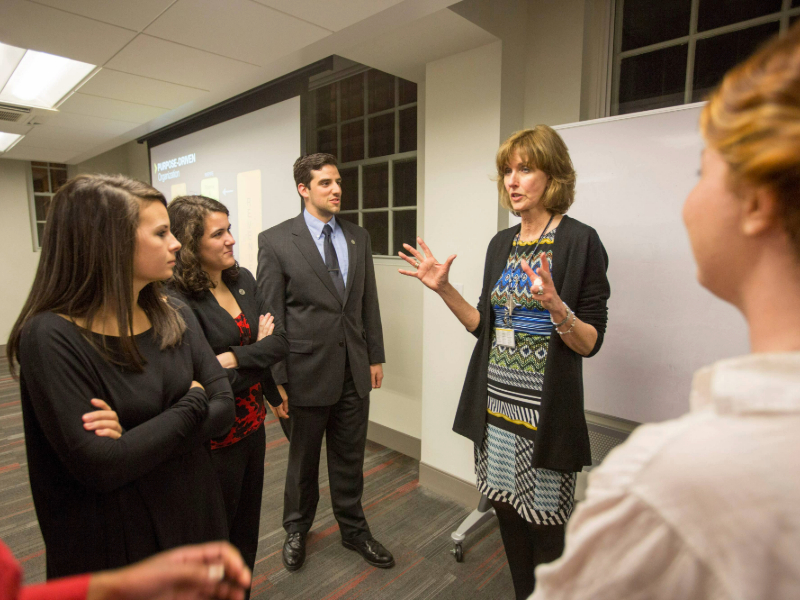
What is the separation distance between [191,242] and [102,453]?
33.2 inches

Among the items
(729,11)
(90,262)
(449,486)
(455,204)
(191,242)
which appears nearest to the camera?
(90,262)

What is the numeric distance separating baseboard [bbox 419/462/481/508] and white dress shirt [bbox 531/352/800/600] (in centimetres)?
217

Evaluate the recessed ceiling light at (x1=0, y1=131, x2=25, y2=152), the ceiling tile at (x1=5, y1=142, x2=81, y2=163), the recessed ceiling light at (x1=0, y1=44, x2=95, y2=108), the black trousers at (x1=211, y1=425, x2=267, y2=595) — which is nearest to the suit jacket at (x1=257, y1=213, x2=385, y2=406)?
the black trousers at (x1=211, y1=425, x2=267, y2=595)

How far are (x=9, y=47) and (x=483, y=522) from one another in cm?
373

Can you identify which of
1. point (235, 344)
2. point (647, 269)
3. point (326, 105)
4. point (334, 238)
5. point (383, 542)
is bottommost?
point (383, 542)

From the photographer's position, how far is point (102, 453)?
36.9 inches

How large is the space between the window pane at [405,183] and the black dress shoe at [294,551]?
211 centimetres

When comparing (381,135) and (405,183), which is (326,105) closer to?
(381,135)

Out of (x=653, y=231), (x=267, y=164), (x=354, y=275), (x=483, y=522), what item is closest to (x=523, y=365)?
(x=653, y=231)

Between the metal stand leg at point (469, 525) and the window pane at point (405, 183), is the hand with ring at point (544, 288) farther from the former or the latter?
the window pane at point (405, 183)

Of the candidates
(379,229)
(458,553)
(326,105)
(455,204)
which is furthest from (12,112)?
(458,553)

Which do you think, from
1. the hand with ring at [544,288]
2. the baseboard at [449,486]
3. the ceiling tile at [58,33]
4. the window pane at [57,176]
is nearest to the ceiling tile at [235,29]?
the ceiling tile at [58,33]

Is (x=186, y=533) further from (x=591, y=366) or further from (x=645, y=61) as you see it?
(x=645, y=61)

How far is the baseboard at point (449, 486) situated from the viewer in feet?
8.07
